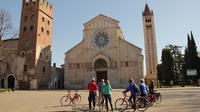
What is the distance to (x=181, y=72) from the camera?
152 feet

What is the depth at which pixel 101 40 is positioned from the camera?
3612cm

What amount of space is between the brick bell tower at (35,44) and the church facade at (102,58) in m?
5.82

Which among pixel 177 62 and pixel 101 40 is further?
pixel 177 62

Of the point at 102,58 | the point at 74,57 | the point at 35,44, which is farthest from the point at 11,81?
the point at 102,58

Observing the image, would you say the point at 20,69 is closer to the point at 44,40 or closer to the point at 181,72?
the point at 44,40

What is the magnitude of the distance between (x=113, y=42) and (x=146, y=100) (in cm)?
2673

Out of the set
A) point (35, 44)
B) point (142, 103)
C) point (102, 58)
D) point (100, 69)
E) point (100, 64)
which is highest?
point (35, 44)

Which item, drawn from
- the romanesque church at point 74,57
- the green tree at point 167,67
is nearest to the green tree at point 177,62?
the green tree at point 167,67

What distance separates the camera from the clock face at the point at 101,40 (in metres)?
35.7

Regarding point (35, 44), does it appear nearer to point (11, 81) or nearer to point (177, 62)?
point (11, 81)

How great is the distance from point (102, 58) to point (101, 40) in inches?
173

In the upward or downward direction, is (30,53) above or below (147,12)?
below

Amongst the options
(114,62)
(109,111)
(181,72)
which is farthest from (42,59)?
(181,72)

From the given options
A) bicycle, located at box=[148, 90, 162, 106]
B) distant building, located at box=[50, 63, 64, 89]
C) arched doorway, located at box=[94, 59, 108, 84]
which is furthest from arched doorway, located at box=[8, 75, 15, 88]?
bicycle, located at box=[148, 90, 162, 106]
